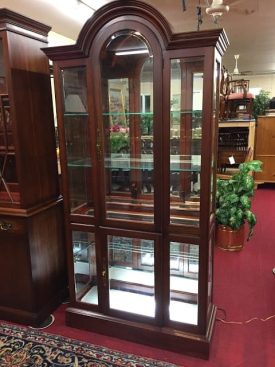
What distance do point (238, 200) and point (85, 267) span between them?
1.78 metres

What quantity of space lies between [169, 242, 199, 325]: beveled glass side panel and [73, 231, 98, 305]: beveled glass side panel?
0.58 m

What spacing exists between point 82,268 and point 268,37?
15.6 feet

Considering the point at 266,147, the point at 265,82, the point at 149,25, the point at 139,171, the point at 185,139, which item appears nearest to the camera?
the point at 149,25

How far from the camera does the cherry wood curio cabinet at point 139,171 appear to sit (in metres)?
1.66

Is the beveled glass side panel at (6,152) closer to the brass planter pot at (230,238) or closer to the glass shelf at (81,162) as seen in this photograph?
the glass shelf at (81,162)

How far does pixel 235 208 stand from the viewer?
3199 millimetres

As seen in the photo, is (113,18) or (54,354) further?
(54,354)

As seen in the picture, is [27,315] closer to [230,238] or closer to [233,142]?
[230,238]

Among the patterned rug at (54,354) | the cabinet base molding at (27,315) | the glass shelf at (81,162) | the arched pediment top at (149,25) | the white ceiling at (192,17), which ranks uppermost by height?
the white ceiling at (192,17)

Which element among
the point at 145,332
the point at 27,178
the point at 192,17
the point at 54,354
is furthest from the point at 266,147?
the point at 54,354

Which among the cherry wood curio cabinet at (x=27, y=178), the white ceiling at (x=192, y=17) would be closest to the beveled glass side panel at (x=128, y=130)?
the cherry wood curio cabinet at (x=27, y=178)

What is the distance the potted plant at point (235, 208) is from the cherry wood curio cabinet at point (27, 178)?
5.97ft

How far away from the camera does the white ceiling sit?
3.22 meters

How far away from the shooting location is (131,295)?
2.22 metres
